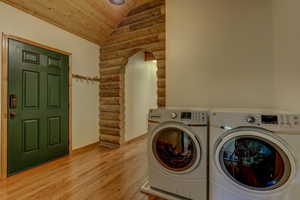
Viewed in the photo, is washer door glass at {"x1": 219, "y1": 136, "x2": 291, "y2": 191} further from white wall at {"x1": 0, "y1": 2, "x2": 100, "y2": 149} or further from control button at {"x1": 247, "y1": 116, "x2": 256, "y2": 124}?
white wall at {"x1": 0, "y1": 2, "x2": 100, "y2": 149}

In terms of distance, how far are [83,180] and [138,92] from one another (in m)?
2.46

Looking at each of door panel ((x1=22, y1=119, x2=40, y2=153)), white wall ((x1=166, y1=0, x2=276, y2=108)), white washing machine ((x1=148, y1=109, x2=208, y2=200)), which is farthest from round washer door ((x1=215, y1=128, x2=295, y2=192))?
door panel ((x1=22, y1=119, x2=40, y2=153))

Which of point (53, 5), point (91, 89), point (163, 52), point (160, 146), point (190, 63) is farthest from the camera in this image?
point (91, 89)

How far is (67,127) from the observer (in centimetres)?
287

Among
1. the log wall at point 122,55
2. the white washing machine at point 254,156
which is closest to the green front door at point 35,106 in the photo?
the log wall at point 122,55

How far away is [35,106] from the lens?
92.7 inches

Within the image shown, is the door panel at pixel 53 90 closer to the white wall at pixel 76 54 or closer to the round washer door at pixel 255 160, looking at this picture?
the white wall at pixel 76 54

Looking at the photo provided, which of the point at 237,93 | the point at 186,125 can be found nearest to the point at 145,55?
the point at 237,93

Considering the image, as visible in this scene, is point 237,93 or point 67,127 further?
point 67,127

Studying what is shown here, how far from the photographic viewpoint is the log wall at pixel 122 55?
2.85m

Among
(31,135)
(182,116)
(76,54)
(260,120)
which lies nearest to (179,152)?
(182,116)

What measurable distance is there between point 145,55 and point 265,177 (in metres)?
3.70

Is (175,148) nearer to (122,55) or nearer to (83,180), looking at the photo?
(83,180)

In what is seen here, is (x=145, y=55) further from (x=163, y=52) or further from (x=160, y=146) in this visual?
(x=160, y=146)
